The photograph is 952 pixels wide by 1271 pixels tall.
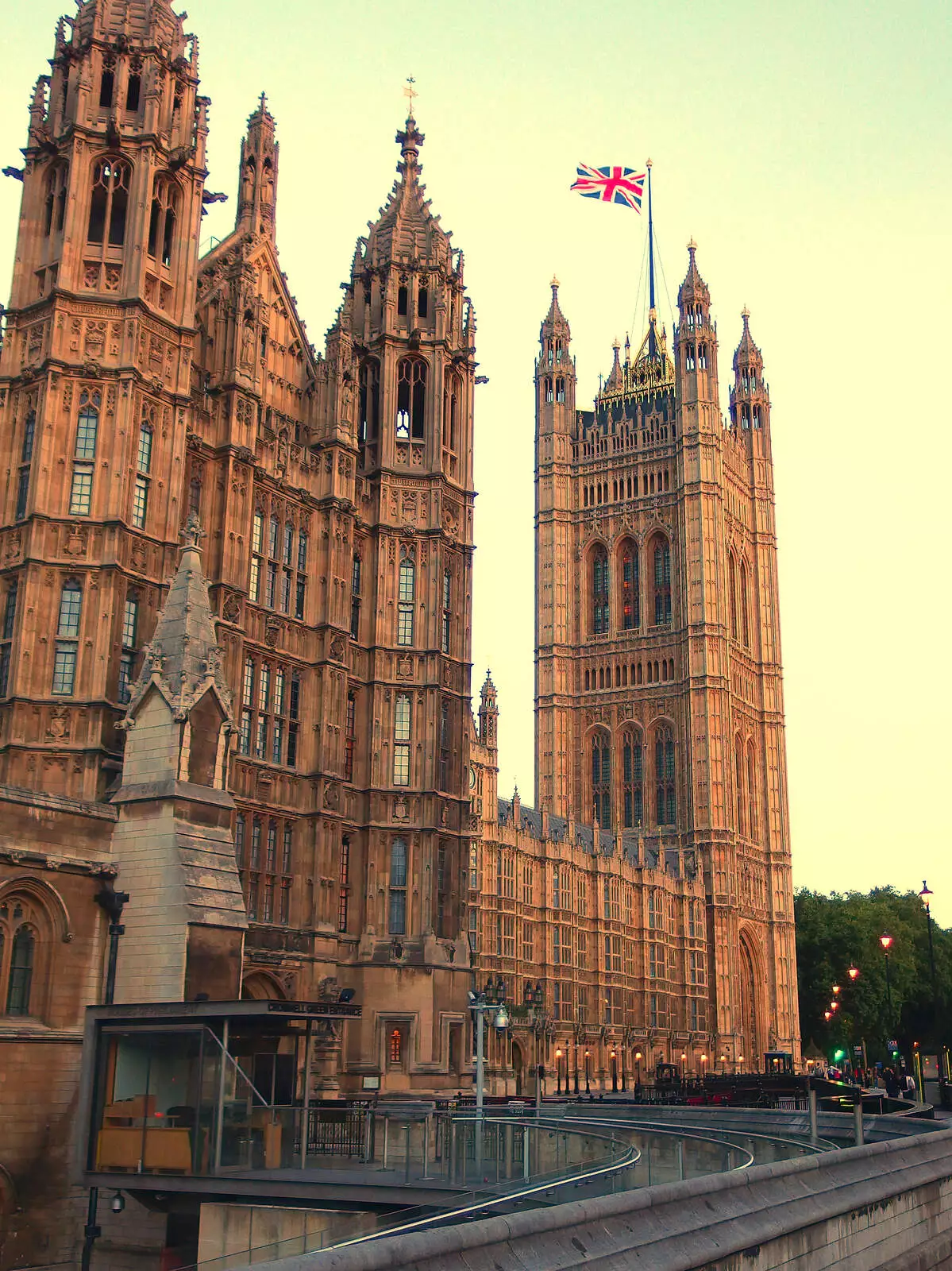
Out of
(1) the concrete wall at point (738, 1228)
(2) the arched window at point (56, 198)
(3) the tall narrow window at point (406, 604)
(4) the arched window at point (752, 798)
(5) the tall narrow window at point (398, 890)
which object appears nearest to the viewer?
(1) the concrete wall at point (738, 1228)

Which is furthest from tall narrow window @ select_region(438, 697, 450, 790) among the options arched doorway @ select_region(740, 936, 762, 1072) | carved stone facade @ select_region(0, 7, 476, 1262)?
arched doorway @ select_region(740, 936, 762, 1072)

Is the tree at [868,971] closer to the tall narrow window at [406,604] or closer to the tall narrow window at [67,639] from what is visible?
the tall narrow window at [406,604]

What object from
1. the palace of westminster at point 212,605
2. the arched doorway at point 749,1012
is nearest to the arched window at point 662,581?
the arched doorway at point 749,1012

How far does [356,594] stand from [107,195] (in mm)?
13343

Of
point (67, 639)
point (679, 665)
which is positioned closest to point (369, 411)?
point (67, 639)

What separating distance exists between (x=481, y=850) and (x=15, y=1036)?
2323 inches

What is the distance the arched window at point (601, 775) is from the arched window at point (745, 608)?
20005mm

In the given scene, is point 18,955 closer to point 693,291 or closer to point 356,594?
point 356,594

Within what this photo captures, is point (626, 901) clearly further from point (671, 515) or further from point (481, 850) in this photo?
point (671, 515)

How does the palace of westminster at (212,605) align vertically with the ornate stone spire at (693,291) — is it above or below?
below

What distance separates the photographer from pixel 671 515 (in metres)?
140

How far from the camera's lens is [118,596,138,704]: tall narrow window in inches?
1288

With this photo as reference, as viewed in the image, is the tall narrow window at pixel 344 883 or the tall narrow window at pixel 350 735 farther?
the tall narrow window at pixel 350 735

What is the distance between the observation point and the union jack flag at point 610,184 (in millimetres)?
88500
